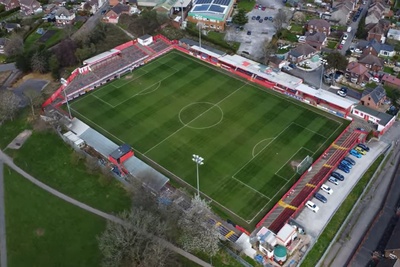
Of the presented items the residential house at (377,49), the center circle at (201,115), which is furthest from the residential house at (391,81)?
the center circle at (201,115)

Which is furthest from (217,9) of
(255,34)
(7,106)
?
(7,106)

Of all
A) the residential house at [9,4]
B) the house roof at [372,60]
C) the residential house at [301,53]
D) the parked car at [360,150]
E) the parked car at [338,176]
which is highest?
the house roof at [372,60]

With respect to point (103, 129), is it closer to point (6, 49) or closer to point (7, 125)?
point (7, 125)

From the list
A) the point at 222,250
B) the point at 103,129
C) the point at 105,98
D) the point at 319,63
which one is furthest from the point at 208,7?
the point at 222,250

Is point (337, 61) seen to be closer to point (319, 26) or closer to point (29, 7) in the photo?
point (319, 26)

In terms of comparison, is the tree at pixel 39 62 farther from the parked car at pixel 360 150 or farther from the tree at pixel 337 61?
the parked car at pixel 360 150

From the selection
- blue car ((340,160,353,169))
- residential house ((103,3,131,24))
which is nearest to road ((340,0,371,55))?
blue car ((340,160,353,169))

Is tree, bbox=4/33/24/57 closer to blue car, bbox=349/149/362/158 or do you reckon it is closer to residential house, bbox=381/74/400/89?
blue car, bbox=349/149/362/158
